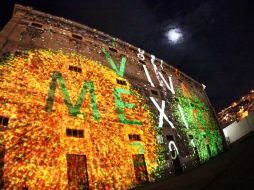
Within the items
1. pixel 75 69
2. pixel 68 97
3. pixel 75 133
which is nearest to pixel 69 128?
pixel 75 133

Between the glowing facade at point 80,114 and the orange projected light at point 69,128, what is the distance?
40 mm

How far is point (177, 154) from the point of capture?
1424 centimetres

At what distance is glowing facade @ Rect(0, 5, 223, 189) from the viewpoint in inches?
327

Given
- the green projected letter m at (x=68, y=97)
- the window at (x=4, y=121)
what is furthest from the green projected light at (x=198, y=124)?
the window at (x=4, y=121)

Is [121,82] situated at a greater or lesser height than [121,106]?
greater

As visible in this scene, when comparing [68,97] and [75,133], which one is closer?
[75,133]

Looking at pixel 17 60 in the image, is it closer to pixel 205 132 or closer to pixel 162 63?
pixel 162 63

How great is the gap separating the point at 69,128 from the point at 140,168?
4.52 meters

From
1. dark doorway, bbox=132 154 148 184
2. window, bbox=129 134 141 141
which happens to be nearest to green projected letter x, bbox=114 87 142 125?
window, bbox=129 134 141 141

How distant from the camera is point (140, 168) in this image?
11.3 metres

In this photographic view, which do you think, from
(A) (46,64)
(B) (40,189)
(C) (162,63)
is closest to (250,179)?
(B) (40,189)

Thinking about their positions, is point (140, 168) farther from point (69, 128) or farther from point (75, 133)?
point (69, 128)

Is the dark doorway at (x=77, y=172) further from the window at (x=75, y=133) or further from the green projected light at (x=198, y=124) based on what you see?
the green projected light at (x=198, y=124)

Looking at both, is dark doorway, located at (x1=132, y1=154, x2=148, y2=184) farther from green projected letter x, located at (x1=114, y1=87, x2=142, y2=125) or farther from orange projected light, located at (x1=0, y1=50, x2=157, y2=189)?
green projected letter x, located at (x1=114, y1=87, x2=142, y2=125)
